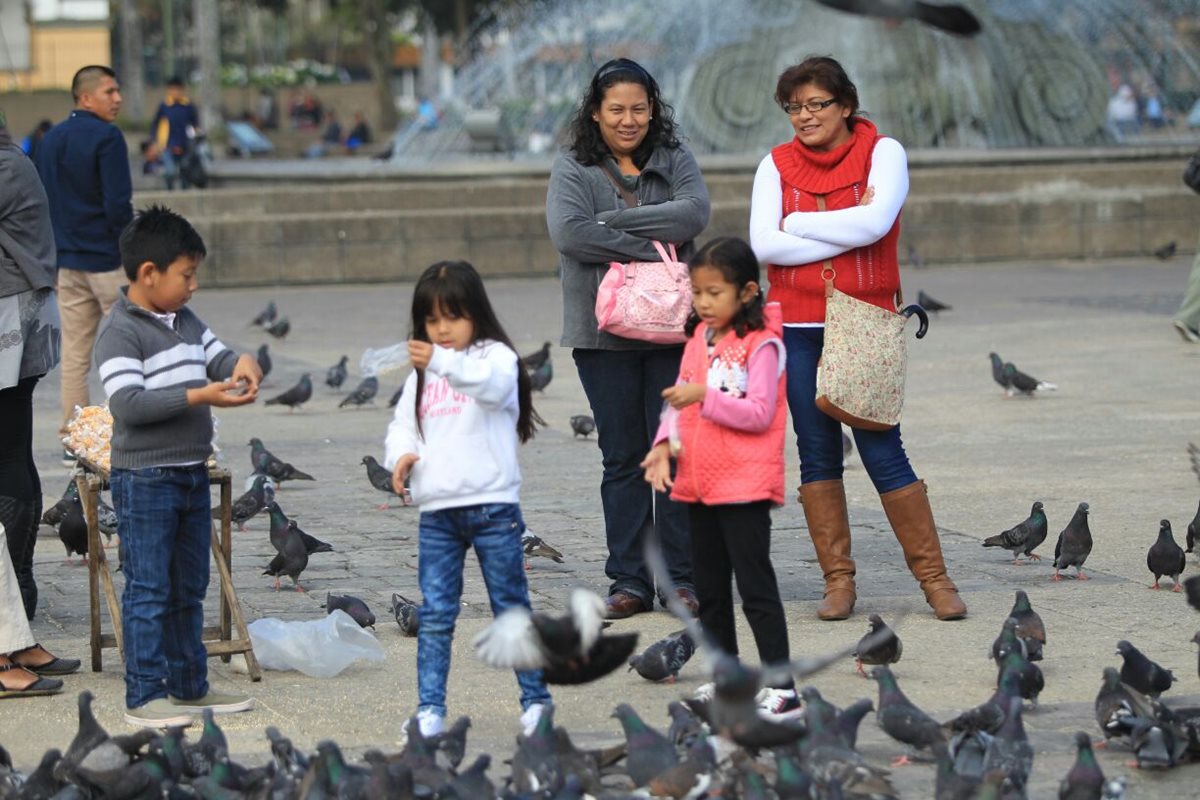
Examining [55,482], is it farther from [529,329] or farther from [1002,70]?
[1002,70]

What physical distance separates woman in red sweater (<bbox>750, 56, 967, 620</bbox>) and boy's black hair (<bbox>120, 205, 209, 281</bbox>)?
2077mm

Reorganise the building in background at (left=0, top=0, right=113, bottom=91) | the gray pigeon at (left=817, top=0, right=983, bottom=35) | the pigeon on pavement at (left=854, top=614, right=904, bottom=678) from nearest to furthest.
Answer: the pigeon on pavement at (left=854, top=614, right=904, bottom=678) → the gray pigeon at (left=817, top=0, right=983, bottom=35) → the building in background at (left=0, top=0, right=113, bottom=91)

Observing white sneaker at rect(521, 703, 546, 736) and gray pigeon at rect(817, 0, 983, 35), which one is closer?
white sneaker at rect(521, 703, 546, 736)

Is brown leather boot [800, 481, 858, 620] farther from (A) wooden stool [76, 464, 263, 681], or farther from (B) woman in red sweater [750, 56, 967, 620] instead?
(A) wooden stool [76, 464, 263, 681]

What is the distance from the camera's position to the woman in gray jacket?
705cm

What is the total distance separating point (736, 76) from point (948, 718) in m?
22.3

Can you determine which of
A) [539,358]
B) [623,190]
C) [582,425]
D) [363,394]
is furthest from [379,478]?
[539,358]

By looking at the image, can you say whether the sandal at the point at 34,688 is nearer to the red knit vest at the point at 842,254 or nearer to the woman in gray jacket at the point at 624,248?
the woman in gray jacket at the point at 624,248

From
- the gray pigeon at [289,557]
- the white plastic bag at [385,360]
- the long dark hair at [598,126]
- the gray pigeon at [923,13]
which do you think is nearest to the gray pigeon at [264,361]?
the gray pigeon at [289,557]

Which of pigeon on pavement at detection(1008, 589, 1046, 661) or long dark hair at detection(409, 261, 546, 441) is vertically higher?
long dark hair at detection(409, 261, 546, 441)

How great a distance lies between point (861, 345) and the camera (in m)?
6.87

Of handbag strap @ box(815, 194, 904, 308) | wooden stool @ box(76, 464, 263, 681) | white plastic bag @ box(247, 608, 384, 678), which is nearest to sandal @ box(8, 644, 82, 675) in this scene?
wooden stool @ box(76, 464, 263, 681)

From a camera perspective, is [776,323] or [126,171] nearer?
[776,323]

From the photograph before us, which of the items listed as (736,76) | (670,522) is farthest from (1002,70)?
(670,522)
